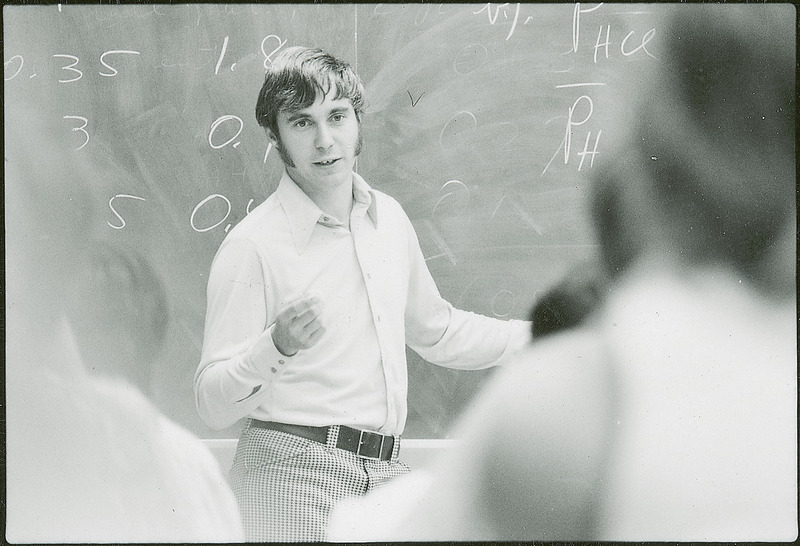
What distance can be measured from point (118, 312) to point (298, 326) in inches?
18.7

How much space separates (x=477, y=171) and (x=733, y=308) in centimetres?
74

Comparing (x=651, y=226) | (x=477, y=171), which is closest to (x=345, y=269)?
(x=477, y=171)

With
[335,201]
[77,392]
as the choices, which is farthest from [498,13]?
[77,392]

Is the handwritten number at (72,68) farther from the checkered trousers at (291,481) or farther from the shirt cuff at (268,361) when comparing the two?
the checkered trousers at (291,481)

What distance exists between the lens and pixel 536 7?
96.7 inches

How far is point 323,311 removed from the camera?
238cm

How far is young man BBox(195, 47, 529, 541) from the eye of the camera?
2.36 m

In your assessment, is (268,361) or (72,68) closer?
(268,361)

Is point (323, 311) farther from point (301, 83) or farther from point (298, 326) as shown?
point (301, 83)

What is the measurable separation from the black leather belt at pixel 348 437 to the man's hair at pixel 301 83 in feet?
2.36

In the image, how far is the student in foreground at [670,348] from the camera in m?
2.46

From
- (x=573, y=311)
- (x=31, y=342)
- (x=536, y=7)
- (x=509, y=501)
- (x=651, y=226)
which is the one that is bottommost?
(x=509, y=501)

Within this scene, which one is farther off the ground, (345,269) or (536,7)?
(536,7)

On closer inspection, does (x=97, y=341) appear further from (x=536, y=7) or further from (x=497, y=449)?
(x=536, y=7)
